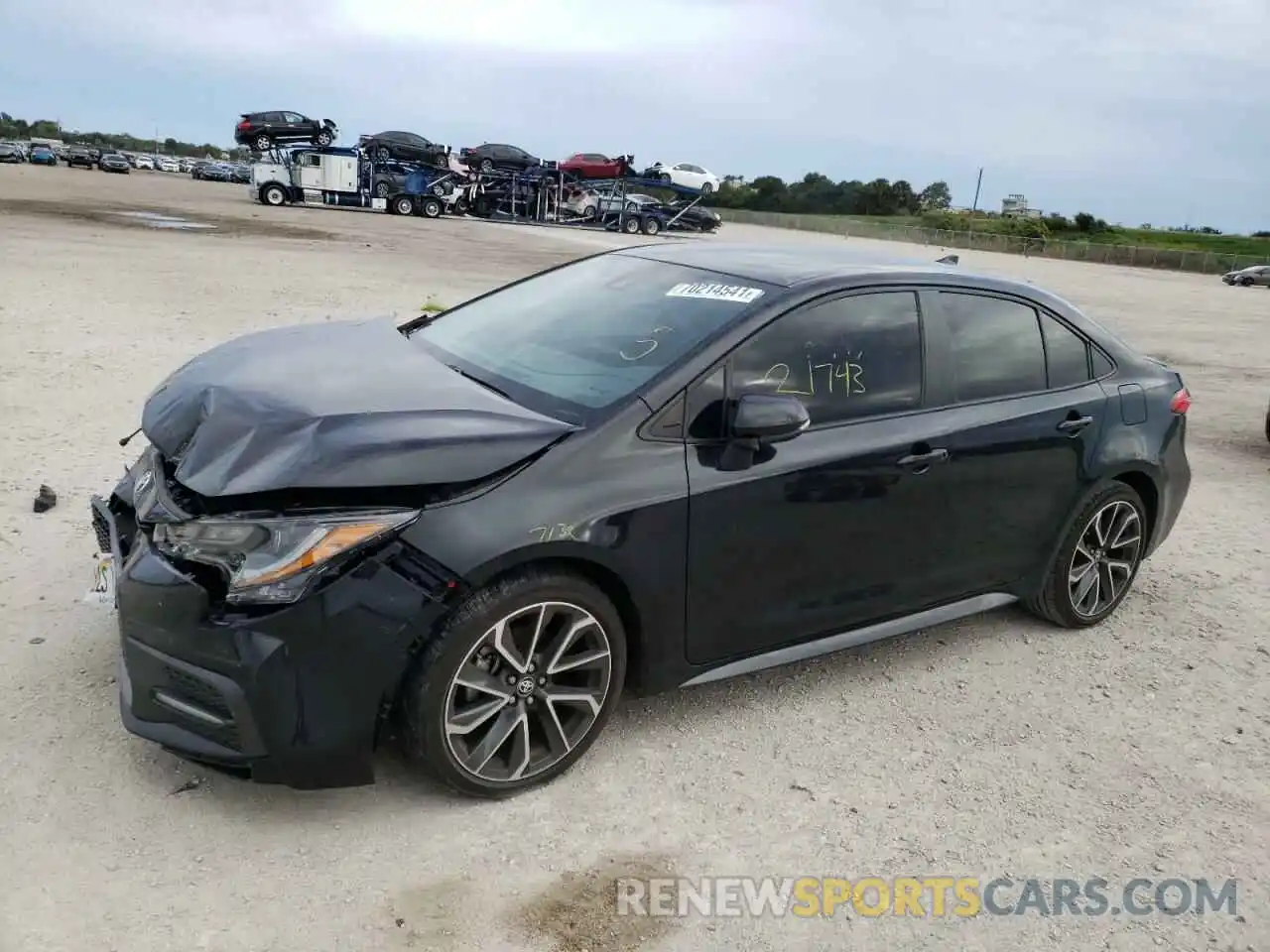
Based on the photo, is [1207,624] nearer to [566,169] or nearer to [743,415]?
[743,415]

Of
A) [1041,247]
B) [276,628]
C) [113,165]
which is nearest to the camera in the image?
[276,628]

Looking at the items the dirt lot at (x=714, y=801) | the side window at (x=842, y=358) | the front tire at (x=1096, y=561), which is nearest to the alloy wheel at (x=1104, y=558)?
the front tire at (x=1096, y=561)

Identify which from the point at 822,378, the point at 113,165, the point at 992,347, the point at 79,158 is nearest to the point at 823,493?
the point at 822,378

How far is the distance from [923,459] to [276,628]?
7.82 ft

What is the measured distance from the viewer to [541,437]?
3158 mm

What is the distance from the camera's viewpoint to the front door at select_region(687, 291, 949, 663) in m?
3.43

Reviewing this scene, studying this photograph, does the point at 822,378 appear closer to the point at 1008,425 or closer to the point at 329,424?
the point at 1008,425

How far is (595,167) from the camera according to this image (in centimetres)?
4534

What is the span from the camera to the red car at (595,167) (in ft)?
147

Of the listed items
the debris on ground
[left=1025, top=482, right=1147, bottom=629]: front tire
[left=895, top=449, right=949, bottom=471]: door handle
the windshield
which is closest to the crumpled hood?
the windshield

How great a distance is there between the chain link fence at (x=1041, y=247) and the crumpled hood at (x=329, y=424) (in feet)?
190

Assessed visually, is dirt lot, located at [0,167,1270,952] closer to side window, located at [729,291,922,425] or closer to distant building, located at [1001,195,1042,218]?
side window, located at [729,291,922,425]

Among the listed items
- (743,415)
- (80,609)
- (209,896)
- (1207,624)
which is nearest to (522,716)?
(209,896)

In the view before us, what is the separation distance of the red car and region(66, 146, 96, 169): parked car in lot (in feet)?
159
